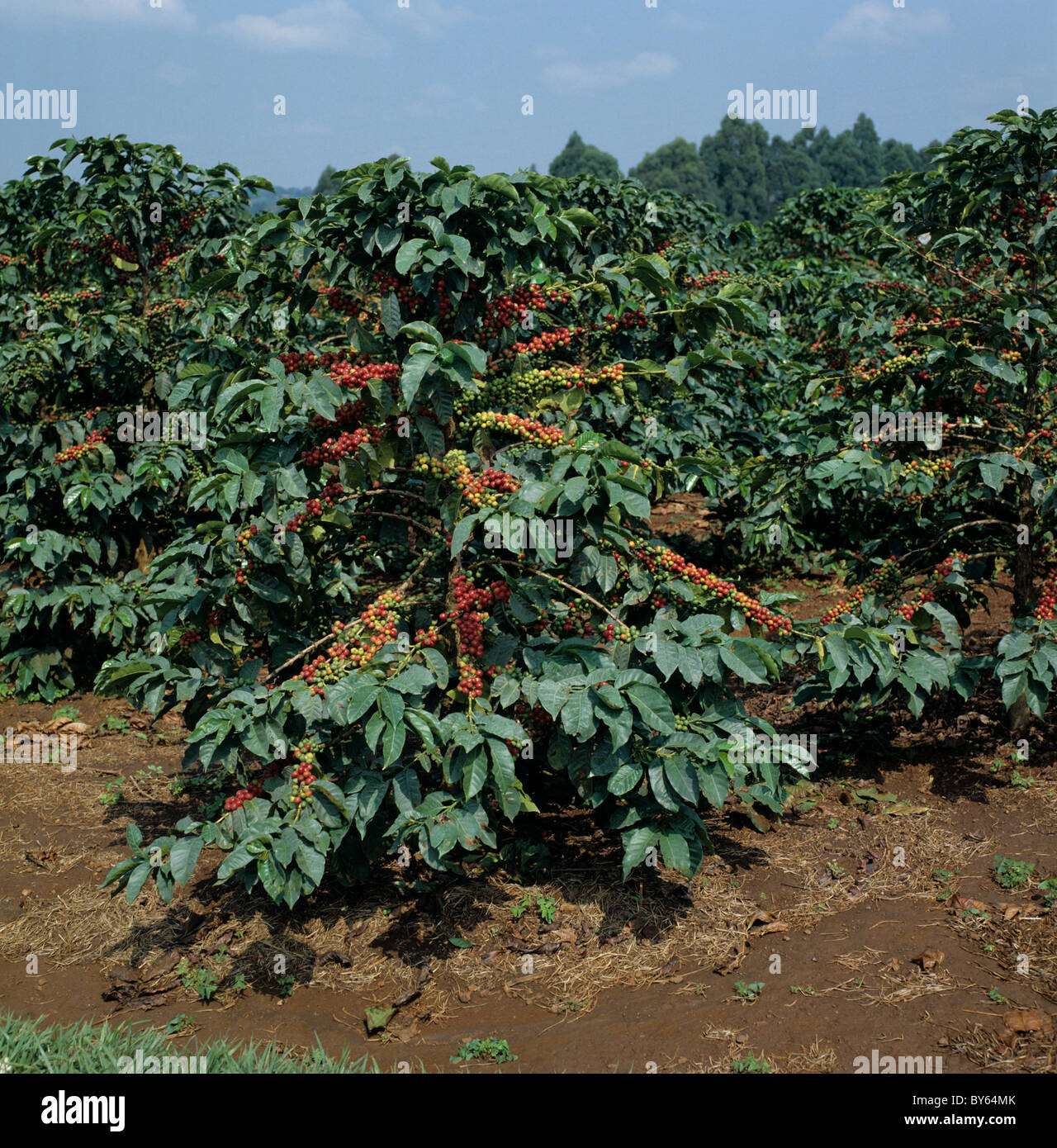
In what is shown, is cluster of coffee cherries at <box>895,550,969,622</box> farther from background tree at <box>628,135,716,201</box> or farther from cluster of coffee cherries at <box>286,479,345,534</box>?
background tree at <box>628,135,716,201</box>

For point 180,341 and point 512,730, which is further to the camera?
point 180,341

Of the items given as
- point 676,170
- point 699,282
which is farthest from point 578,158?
point 699,282

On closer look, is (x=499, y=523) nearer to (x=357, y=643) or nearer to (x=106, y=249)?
(x=357, y=643)

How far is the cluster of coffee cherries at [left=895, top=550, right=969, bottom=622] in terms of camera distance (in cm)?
496

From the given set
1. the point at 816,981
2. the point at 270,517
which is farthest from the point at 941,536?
the point at 270,517

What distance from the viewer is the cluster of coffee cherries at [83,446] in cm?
677

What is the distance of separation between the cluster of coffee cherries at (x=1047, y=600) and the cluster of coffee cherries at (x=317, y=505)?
3537 mm

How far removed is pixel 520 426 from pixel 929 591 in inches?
99.7

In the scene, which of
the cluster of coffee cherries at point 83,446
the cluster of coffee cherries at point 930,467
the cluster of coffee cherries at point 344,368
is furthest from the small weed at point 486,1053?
the cluster of coffee cherries at point 83,446

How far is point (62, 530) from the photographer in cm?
726

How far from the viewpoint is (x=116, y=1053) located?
332 cm

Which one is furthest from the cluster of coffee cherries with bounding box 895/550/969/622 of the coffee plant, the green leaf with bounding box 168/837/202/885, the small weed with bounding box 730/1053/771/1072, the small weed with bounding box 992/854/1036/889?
the green leaf with bounding box 168/837/202/885
